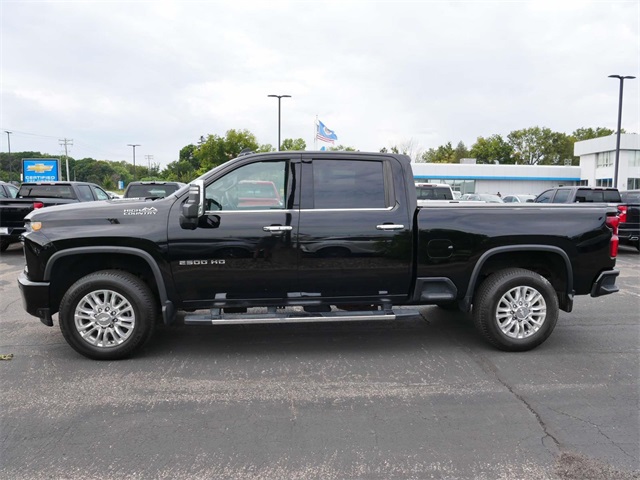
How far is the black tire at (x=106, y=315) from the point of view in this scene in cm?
454

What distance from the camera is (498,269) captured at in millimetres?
5137

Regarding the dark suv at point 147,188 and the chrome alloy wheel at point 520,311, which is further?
the dark suv at point 147,188

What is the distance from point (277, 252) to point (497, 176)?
5279 centimetres

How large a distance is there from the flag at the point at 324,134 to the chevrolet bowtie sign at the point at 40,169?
17402 millimetres

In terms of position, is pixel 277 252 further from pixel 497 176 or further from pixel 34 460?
pixel 497 176

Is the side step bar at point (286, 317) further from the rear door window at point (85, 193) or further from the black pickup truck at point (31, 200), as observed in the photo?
the rear door window at point (85, 193)

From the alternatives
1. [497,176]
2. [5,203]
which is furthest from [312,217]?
[497,176]

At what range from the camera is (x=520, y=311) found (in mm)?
4902

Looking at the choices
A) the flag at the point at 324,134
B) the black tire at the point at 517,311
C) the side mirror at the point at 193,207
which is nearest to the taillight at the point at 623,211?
the black tire at the point at 517,311

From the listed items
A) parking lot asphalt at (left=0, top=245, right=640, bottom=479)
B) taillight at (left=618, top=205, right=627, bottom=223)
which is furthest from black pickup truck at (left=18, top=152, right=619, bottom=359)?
taillight at (left=618, top=205, right=627, bottom=223)

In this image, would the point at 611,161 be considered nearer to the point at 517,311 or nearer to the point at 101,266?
the point at 517,311

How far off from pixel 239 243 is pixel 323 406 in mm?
1707

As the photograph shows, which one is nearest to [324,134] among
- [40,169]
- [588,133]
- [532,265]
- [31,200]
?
[31,200]

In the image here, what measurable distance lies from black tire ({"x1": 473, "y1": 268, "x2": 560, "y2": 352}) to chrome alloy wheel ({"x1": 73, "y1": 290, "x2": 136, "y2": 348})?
3511 mm
